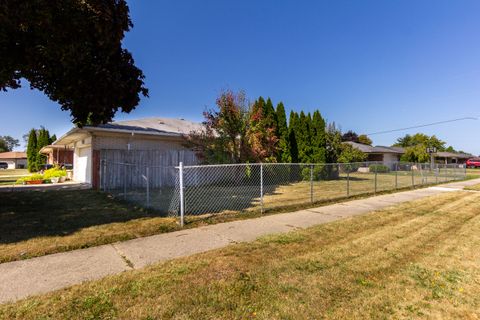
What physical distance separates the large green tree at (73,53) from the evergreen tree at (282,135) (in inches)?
418

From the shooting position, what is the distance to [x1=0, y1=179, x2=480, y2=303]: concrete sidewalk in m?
3.30

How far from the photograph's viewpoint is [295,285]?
3199 mm

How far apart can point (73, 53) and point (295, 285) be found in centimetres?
767

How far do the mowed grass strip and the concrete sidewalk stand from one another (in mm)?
298

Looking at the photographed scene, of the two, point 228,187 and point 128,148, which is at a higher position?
point 128,148

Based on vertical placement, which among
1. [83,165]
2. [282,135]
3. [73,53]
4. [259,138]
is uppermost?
[73,53]

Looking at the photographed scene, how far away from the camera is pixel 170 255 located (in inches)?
168

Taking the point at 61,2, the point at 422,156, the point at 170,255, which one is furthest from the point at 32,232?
the point at 422,156

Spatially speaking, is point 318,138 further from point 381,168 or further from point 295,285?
point 295,285

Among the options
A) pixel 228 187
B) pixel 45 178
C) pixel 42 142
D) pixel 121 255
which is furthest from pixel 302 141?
pixel 42 142

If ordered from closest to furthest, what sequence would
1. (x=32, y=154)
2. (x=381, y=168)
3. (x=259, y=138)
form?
(x=259, y=138) < (x=381, y=168) < (x=32, y=154)

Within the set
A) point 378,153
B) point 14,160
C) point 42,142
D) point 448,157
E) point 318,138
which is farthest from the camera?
point 14,160

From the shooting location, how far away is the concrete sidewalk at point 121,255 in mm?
3299

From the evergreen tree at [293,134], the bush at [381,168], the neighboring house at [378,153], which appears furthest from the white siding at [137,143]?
the neighboring house at [378,153]
